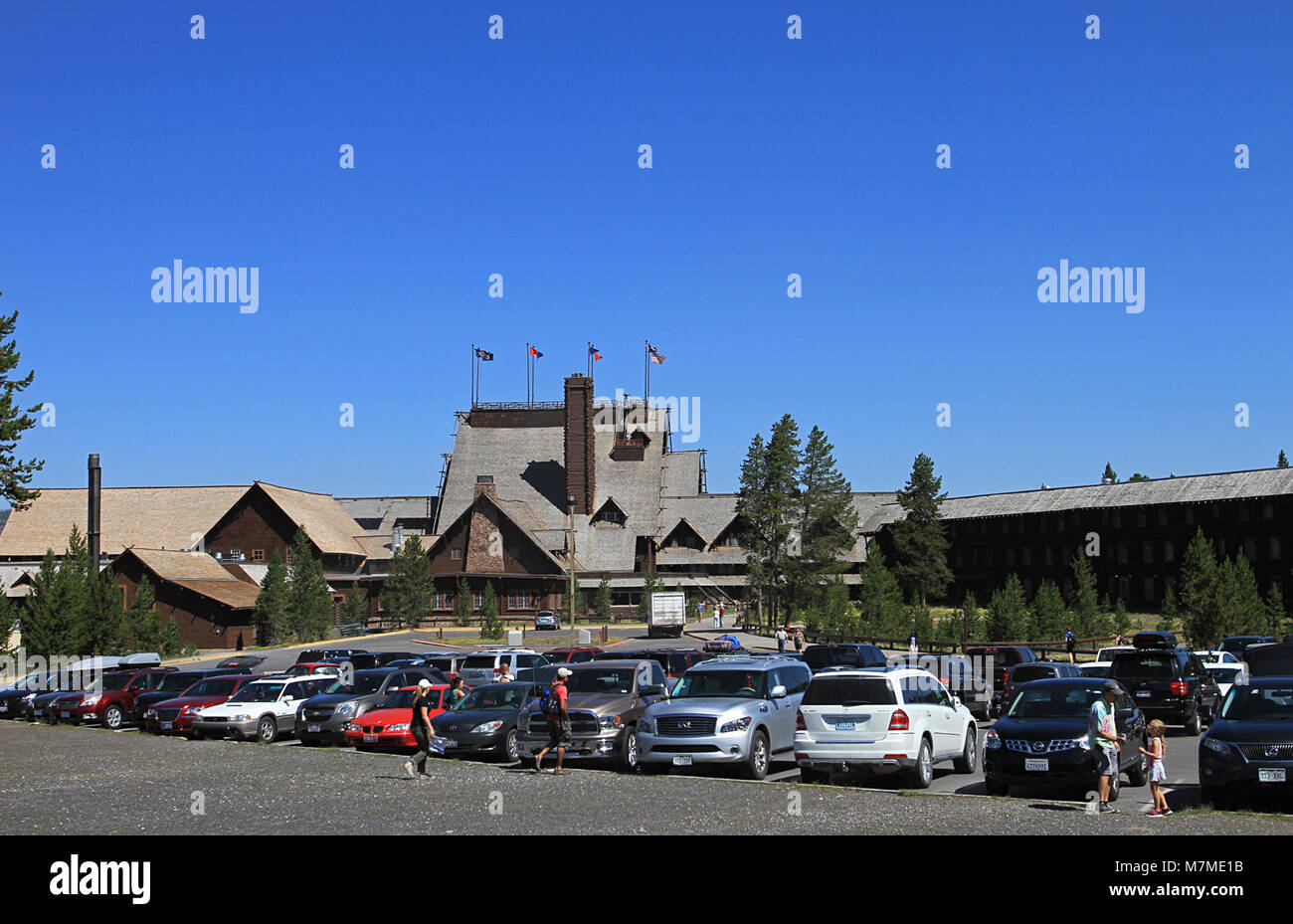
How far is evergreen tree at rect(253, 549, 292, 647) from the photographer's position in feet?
244

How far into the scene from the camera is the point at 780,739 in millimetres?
21328

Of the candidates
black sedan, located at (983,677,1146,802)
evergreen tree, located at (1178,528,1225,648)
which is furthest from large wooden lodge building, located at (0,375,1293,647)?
black sedan, located at (983,677,1146,802)

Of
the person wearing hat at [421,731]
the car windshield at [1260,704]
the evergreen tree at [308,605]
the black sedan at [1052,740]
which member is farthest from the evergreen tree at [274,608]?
the car windshield at [1260,704]

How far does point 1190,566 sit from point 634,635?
32.6 m

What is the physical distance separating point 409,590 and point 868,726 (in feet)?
233

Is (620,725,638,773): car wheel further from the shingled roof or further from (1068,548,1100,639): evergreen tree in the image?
the shingled roof

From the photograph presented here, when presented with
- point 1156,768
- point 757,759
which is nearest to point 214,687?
point 757,759

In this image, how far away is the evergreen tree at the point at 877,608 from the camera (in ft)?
207

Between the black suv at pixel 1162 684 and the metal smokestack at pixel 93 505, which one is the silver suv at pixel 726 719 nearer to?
the black suv at pixel 1162 684

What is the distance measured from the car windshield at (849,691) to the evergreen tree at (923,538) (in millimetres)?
75221

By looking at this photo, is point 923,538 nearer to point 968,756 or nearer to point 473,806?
point 968,756

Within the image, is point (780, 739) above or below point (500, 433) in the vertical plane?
below
